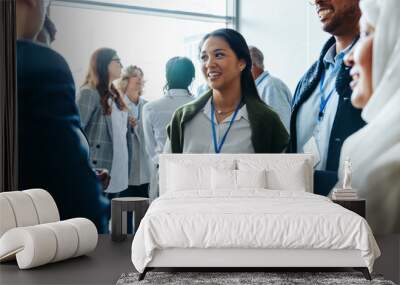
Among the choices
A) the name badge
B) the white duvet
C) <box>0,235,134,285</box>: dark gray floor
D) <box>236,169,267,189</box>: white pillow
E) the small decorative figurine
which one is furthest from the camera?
the name badge

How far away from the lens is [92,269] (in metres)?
5.00

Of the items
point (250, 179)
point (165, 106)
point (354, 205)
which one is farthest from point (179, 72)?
point (354, 205)

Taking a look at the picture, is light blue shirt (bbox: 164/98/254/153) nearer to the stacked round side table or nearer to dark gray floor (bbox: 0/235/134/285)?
the stacked round side table

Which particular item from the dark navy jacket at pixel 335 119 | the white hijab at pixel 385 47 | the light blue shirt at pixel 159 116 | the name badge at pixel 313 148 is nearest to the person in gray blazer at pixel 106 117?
the light blue shirt at pixel 159 116

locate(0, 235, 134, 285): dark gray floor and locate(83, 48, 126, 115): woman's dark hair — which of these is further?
locate(83, 48, 126, 115): woman's dark hair

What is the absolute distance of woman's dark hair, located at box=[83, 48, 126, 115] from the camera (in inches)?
276

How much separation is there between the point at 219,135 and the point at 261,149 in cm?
53

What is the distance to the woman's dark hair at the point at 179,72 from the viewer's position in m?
7.05

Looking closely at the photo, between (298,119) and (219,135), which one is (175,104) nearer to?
(219,135)

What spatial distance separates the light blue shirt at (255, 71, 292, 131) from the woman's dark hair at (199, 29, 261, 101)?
0.09 metres

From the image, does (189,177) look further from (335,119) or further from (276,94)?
(335,119)

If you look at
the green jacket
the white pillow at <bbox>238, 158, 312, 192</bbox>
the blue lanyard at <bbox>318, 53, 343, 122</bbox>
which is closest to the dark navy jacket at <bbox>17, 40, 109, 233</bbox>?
the green jacket

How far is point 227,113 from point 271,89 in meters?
0.62

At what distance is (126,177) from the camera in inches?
278
